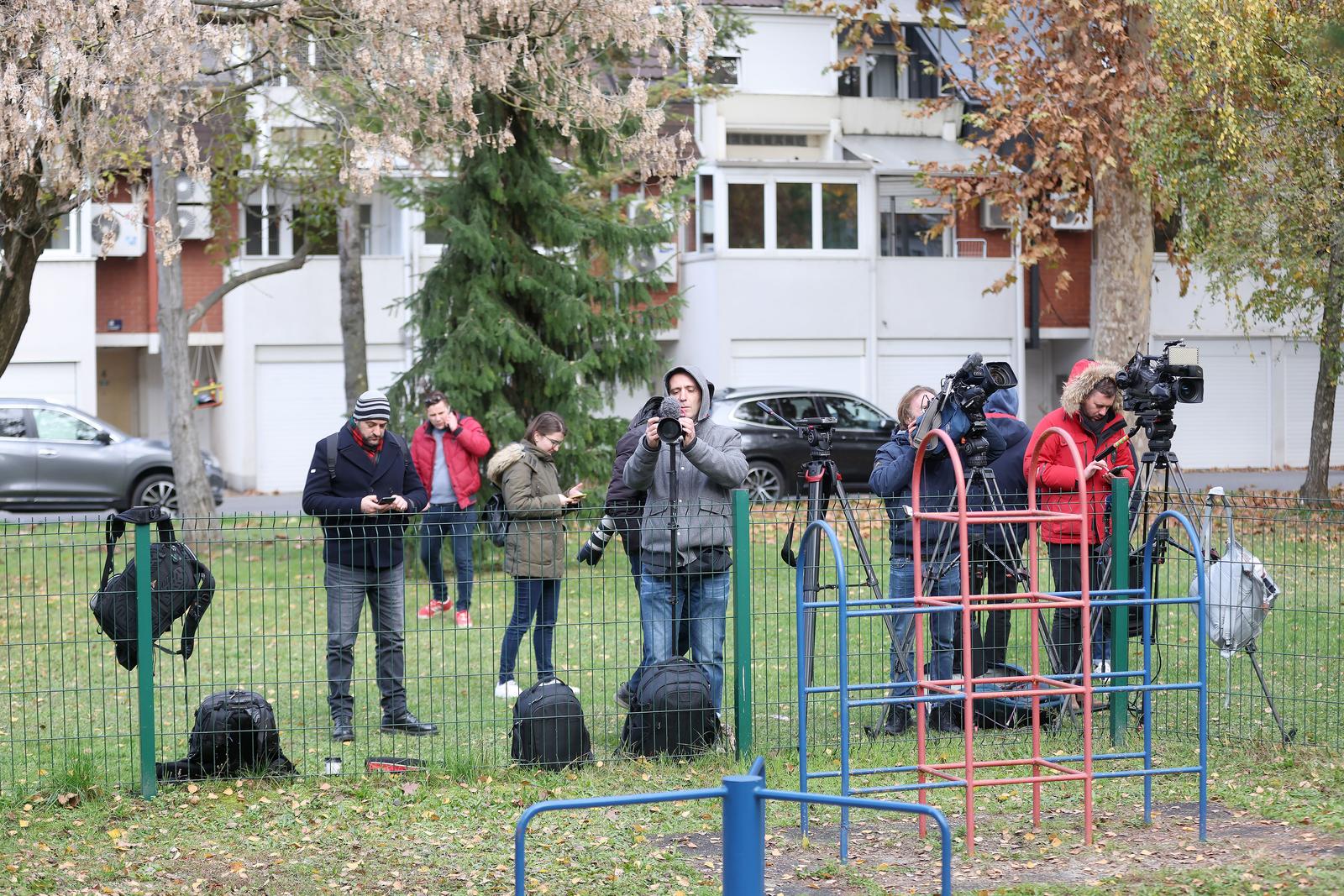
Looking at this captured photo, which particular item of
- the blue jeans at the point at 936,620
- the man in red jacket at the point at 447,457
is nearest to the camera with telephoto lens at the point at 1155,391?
the blue jeans at the point at 936,620

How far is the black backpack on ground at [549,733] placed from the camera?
8.03 m

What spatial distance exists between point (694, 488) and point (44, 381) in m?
24.1

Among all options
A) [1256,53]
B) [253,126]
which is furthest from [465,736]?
[253,126]

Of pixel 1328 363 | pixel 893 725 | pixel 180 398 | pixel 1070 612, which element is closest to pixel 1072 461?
pixel 1070 612

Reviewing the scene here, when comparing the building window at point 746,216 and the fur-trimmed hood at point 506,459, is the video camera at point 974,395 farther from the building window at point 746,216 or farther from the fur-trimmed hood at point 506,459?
the building window at point 746,216

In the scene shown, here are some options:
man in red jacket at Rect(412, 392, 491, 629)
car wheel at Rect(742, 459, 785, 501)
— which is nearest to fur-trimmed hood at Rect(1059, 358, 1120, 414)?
man in red jacket at Rect(412, 392, 491, 629)

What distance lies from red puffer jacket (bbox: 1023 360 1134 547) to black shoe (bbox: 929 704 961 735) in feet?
3.64

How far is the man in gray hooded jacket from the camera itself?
8266 millimetres

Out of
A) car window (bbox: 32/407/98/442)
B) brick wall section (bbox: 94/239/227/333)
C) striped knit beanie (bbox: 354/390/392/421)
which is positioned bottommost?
striped knit beanie (bbox: 354/390/392/421)

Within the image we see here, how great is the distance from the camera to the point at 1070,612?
8.57m

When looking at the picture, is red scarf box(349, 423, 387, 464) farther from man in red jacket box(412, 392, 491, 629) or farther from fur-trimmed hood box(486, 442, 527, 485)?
man in red jacket box(412, 392, 491, 629)

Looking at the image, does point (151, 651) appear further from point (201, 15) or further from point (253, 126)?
point (253, 126)

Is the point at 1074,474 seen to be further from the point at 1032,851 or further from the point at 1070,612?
the point at 1032,851

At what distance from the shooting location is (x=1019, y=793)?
7.75 meters
